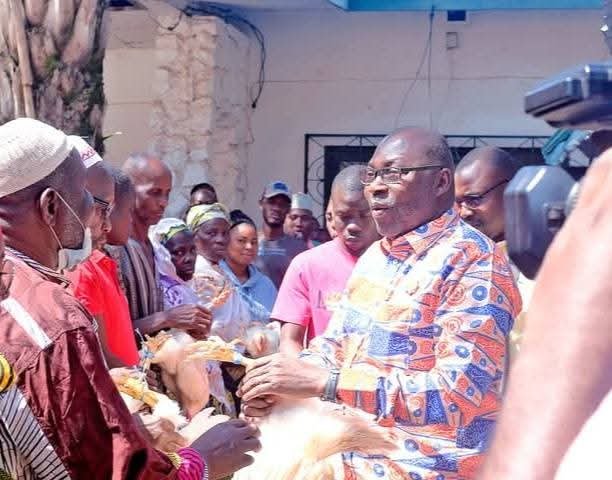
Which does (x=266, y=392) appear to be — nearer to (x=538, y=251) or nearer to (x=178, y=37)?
(x=538, y=251)

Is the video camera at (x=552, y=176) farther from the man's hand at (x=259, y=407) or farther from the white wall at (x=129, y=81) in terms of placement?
the white wall at (x=129, y=81)

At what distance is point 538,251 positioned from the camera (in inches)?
42.6

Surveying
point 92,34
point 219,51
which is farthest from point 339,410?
point 219,51

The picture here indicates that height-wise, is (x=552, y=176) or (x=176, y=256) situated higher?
(x=552, y=176)

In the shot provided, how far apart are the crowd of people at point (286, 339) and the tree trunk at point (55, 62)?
116 inches

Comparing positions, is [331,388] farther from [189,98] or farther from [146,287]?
[189,98]

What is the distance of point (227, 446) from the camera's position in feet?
9.25

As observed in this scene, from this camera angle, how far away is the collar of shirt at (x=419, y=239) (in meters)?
3.10

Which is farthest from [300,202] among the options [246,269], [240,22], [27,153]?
[27,153]

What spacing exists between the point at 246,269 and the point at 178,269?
133 centimetres

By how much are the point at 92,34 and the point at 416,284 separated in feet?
16.9

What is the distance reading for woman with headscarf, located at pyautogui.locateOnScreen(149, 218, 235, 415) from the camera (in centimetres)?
512

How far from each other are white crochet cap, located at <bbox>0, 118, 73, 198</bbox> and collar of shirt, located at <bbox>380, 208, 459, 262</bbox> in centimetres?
99

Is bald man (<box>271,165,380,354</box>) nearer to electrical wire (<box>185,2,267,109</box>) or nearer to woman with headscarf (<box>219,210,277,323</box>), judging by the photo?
woman with headscarf (<box>219,210,277,323</box>)
